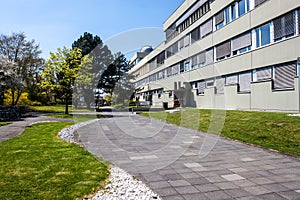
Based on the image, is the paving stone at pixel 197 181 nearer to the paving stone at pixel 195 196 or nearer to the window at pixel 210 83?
the paving stone at pixel 195 196

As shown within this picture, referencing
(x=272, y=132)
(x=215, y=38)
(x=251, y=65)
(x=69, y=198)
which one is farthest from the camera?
(x=215, y=38)

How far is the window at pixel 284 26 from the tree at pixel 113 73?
80.4 feet

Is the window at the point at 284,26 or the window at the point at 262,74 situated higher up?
the window at the point at 284,26

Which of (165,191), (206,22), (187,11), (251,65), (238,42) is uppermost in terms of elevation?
(187,11)

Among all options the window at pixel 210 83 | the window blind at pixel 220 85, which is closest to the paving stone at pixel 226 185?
the window blind at pixel 220 85

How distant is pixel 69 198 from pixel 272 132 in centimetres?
797

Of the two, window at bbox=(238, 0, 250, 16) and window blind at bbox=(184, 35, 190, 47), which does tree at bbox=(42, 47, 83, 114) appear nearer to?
window at bbox=(238, 0, 250, 16)

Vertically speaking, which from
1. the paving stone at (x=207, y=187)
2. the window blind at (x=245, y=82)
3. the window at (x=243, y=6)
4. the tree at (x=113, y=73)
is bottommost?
the paving stone at (x=207, y=187)

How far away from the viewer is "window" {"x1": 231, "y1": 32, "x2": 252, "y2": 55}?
20.4m

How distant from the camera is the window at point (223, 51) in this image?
23.8 m

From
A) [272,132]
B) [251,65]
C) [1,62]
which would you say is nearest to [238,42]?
[251,65]

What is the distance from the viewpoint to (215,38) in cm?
2602

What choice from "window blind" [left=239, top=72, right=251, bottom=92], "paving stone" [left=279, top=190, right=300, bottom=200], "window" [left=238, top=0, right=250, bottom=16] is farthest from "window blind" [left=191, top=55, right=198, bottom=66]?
"paving stone" [left=279, top=190, right=300, bottom=200]

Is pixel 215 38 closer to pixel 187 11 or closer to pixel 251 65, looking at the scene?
pixel 251 65
